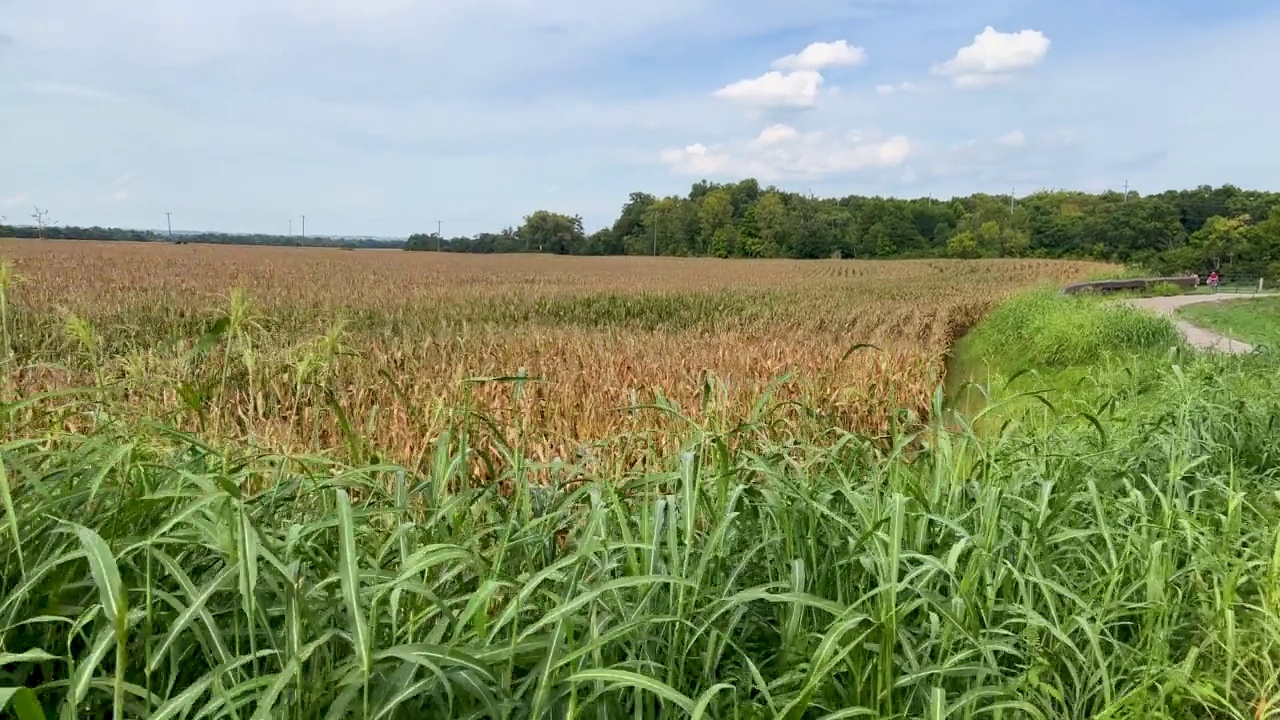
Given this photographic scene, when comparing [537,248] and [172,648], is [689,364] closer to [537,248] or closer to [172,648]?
[172,648]

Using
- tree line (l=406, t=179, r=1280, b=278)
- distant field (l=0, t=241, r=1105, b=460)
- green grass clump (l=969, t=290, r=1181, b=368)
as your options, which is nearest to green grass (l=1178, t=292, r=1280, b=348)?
A: green grass clump (l=969, t=290, r=1181, b=368)

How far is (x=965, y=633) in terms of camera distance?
1.85 metres

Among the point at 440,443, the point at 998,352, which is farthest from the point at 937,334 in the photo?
the point at 440,443

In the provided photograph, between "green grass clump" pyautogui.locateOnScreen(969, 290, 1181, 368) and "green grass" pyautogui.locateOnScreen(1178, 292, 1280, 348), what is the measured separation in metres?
1.25

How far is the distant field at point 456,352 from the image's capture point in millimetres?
3863

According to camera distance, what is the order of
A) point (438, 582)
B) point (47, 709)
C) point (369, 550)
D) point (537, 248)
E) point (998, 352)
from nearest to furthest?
point (47, 709) → point (438, 582) → point (369, 550) → point (998, 352) → point (537, 248)

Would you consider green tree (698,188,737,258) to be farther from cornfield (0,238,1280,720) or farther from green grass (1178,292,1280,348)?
cornfield (0,238,1280,720)

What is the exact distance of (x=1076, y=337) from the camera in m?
11.4

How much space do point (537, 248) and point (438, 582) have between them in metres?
89.0

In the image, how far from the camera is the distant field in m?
3.86

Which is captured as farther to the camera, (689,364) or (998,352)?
(998,352)

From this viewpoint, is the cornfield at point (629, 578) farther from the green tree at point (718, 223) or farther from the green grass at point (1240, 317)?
the green tree at point (718, 223)

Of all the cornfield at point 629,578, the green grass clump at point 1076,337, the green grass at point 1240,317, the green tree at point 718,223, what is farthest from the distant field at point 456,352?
the green tree at point 718,223

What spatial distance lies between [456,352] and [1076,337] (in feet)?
29.0
